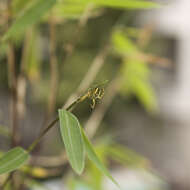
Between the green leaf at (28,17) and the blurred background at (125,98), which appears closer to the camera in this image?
the green leaf at (28,17)

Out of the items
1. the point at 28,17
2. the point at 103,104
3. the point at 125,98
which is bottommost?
the point at 125,98

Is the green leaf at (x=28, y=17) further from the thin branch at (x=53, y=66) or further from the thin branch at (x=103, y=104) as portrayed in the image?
the thin branch at (x=103, y=104)

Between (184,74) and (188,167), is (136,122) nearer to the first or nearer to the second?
(184,74)

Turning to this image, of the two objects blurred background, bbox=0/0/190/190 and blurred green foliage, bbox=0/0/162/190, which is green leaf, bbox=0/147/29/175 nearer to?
blurred green foliage, bbox=0/0/162/190

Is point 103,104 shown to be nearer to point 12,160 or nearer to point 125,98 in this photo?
point 12,160

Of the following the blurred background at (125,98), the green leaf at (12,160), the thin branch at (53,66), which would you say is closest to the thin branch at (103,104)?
the blurred background at (125,98)

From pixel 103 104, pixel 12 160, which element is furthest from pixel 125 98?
pixel 12 160

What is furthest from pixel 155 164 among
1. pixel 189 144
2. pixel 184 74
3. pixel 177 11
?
pixel 177 11
